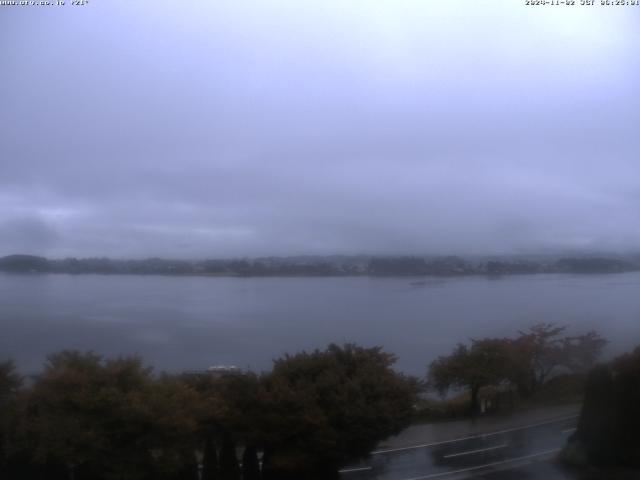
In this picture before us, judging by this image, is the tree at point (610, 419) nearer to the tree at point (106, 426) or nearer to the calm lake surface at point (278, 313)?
the calm lake surface at point (278, 313)

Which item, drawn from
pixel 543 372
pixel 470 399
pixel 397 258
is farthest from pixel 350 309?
pixel 543 372

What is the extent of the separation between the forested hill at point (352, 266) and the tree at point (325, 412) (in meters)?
10.0

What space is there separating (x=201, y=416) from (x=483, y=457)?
260 inches

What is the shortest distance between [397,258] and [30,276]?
11951 millimetres

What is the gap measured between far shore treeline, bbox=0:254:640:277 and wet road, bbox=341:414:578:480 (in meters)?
7.36

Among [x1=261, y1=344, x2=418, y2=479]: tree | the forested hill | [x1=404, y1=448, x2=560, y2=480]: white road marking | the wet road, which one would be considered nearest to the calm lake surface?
the forested hill

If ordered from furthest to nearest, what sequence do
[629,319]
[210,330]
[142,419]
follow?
1. [210,330]
2. [629,319]
3. [142,419]

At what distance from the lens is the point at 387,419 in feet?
40.9

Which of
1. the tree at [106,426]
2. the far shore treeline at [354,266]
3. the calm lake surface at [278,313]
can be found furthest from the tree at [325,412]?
the far shore treeline at [354,266]

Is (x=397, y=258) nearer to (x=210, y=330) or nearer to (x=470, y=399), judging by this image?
(x=470, y=399)

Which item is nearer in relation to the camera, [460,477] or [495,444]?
[460,477]

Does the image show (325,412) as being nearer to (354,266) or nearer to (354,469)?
(354,469)

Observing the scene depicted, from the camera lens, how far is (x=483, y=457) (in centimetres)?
1455

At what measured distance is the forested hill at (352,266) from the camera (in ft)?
70.6
